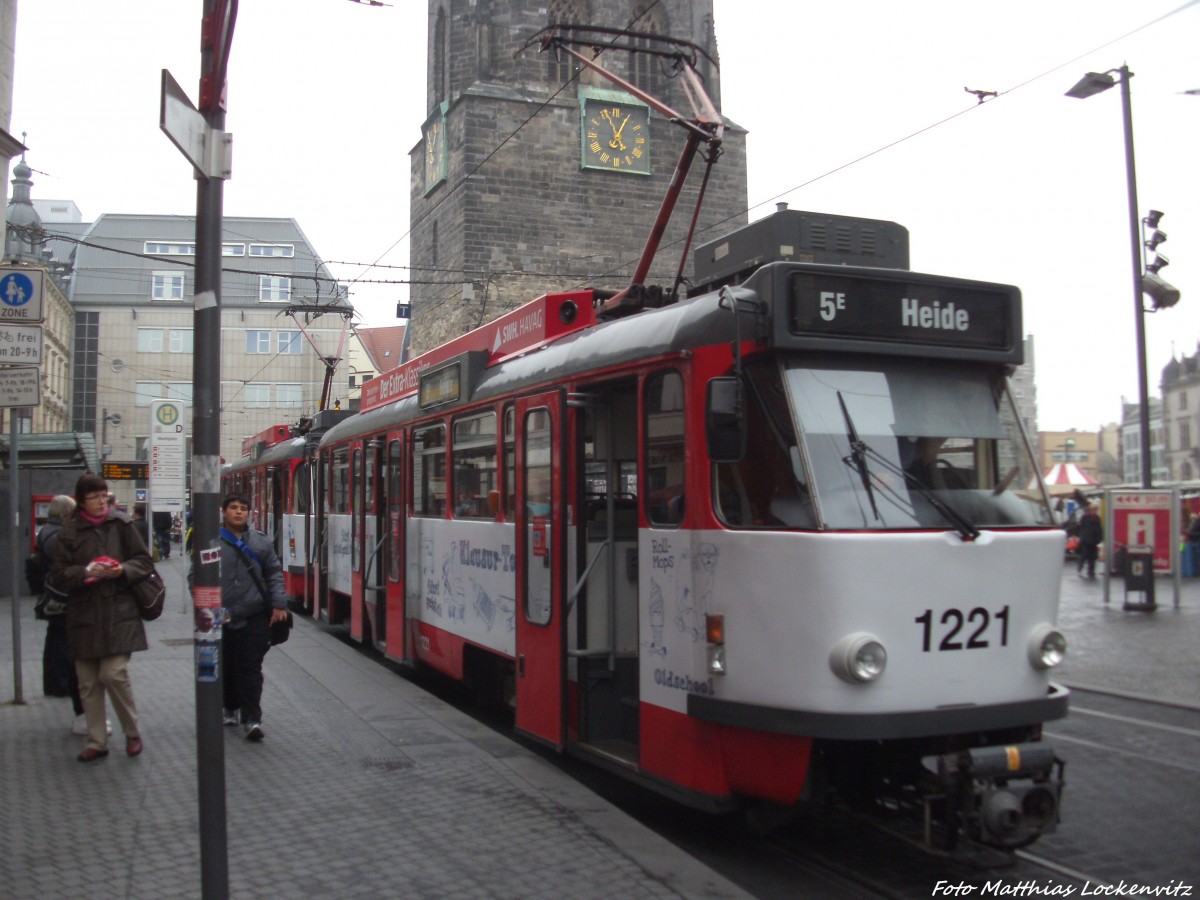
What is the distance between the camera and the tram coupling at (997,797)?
5062mm

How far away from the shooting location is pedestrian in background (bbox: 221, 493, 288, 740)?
8.05m

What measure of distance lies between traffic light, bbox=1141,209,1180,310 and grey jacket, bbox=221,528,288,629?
544 inches

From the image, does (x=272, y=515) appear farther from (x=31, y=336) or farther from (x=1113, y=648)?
(x=1113, y=648)

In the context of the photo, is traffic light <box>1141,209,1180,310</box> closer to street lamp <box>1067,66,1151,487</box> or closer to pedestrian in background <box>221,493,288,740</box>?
street lamp <box>1067,66,1151,487</box>

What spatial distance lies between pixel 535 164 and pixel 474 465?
35.8m

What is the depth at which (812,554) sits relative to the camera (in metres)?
5.30

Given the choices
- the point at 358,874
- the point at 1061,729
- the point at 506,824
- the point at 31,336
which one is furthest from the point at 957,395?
the point at 31,336

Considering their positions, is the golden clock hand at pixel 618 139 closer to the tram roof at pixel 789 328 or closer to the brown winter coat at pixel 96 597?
the tram roof at pixel 789 328

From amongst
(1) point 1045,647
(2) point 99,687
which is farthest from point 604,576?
(2) point 99,687

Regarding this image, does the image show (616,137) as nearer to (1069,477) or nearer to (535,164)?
(535,164)

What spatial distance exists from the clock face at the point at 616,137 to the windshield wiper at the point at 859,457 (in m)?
39.4

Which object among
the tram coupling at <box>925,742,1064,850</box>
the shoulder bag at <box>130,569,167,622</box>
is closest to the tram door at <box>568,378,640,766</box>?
the tram coupling at <box>925,742,1064,850</box>

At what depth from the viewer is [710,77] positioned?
45.2 meters

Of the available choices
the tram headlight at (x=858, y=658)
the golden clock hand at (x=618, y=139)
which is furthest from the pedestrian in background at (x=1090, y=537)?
the golden clock hand at (x=618, y=139)
